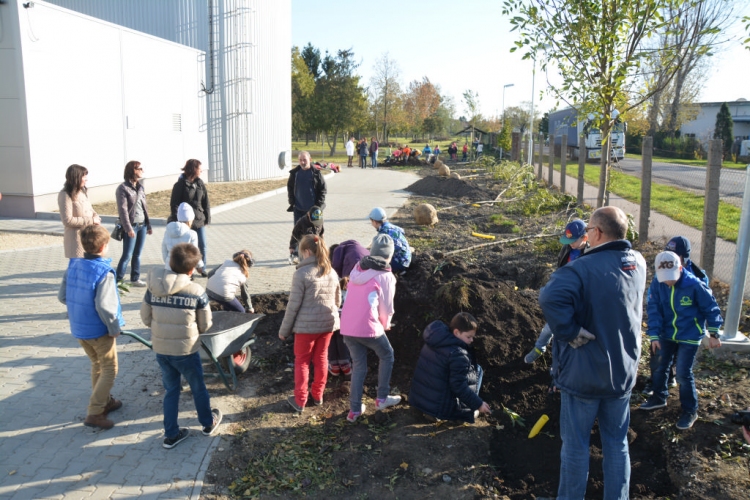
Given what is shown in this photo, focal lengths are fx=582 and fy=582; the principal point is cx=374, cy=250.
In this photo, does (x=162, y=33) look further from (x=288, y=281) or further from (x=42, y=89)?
(x=288, y=281)

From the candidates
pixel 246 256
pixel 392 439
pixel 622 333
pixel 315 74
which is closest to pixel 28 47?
pixel 246 256

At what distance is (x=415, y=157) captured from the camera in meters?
36.4

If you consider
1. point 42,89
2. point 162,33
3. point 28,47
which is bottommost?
point 42,89

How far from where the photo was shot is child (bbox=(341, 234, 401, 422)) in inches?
190

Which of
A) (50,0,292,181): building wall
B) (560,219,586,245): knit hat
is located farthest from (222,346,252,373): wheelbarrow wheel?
(50,0,292,181): building wall

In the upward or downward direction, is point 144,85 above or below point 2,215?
above

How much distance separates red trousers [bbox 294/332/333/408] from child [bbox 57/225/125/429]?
1.45m

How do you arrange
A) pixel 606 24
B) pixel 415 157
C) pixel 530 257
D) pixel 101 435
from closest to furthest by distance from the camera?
pixel 101 435 → pixel 606 24 → pixel 530 257 → pixel 415 157

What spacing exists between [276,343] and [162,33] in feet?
67.6

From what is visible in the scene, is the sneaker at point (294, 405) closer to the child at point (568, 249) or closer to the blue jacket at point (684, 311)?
the child at point (568, 249)

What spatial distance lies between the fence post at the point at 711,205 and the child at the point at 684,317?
290 centimetres

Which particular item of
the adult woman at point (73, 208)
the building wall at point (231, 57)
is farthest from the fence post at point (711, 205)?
the building wall at point (231, 57)

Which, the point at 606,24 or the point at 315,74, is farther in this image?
the point at 315,74

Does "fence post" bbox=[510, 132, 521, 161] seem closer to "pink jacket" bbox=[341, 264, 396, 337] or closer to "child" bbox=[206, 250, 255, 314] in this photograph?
"child" bbox=[206, 250, 255, 314]
